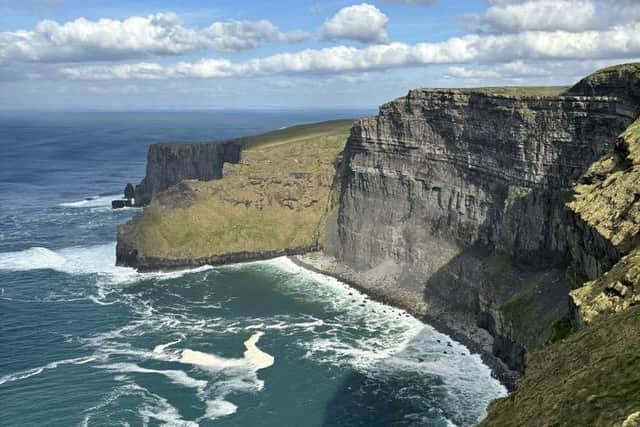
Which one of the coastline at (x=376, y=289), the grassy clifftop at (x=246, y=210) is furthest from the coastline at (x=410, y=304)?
the grassy clifftop at (x=246, y=210)

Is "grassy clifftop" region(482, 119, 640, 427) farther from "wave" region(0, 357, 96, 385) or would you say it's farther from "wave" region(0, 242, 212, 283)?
"wave" region(0, 242, 212, 283)

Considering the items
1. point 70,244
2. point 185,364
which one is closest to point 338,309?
point 185,364

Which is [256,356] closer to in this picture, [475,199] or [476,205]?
[476,205]

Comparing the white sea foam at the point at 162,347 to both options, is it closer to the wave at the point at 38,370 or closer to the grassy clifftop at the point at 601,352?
the wave at the point at 38,370

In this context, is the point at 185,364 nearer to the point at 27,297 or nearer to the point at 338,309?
the point at 338,309

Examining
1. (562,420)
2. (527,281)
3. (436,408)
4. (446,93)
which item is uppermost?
(446,93)

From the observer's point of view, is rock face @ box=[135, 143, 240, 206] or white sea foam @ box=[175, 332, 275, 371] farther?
rock face @ box=[135, 143, 240, 206]

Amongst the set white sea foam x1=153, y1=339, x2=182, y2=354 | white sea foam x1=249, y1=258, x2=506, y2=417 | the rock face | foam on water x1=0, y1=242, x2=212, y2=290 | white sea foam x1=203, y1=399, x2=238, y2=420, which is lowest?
white sea foam x1=203, y1=399, x2=238, y2=420

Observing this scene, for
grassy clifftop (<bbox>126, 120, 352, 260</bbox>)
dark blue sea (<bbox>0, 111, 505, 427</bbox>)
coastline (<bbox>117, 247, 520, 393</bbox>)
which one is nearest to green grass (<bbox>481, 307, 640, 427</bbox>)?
dark blue sea (<bbox>0, 111, 505, 427</bbox>)
